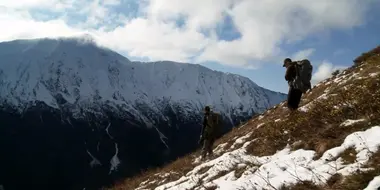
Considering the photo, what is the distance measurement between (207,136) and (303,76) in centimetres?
617

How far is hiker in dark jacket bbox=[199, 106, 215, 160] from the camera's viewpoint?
67.2 ft

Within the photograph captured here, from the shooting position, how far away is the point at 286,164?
344 inches

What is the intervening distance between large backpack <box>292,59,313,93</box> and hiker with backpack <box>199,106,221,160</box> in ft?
18.2

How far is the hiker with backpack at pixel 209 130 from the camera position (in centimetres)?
2058

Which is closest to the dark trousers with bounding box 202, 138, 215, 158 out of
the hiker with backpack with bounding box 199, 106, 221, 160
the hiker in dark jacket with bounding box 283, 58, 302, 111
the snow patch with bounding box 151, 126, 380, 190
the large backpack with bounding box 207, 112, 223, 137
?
the hiker with backpack with bounding box 199, 106, 221, 160

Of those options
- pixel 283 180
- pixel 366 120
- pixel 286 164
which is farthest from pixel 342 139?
pixel 283 180

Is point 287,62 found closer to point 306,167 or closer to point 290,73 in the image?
point 290,73

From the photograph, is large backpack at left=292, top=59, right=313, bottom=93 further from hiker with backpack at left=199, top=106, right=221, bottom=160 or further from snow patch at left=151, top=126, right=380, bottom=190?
snow patch at left=151, top=126, right=380, bottom=190

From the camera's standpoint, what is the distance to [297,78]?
1727 cm

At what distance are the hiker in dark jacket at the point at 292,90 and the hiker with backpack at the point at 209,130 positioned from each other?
490 cm

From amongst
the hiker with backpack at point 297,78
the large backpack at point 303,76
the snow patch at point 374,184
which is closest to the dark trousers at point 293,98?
the hiker with backpack at point 297,78

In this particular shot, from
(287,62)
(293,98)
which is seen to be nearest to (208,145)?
(293,98)

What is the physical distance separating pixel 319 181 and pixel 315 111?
6.37m

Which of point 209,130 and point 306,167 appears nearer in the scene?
point 306,167
